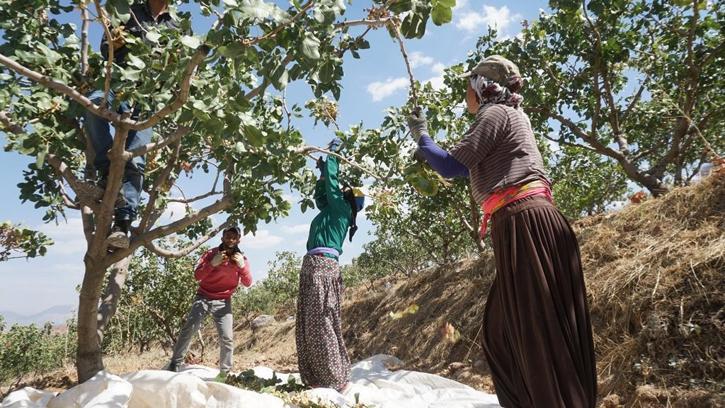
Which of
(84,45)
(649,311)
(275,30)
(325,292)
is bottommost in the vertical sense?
(649,311)

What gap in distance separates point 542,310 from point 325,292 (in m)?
2.19

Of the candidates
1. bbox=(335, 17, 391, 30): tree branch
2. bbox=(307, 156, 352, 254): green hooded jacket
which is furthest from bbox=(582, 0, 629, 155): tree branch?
bbox=(335, 17, 391, 30): tree branch

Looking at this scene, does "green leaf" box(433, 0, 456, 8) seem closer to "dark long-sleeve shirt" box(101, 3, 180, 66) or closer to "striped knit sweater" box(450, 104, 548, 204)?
"striped knit sweater" box(450, 104, 548, 204)

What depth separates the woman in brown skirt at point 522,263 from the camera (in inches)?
73.0

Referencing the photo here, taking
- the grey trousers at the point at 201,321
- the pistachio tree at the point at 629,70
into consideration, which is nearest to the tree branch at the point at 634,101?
the pistachio tree at the point at 629,70

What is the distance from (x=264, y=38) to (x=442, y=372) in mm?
4961

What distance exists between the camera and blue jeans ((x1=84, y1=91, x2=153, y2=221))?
9.86 ft

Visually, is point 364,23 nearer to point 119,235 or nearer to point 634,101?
point 119,235

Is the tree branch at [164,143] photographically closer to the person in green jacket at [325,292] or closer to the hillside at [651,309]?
the person in green jacket at [325,292]

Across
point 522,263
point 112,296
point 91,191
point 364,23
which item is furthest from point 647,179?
point 112,296

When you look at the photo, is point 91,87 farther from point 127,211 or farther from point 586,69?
point 586,69

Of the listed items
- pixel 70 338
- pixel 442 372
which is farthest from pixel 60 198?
pixel 70 338

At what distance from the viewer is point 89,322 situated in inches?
129

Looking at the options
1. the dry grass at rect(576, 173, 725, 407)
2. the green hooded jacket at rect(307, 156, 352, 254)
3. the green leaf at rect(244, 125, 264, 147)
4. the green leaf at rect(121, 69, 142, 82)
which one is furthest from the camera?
the green hooded jacket at rect(307, 156, 352, 254)
